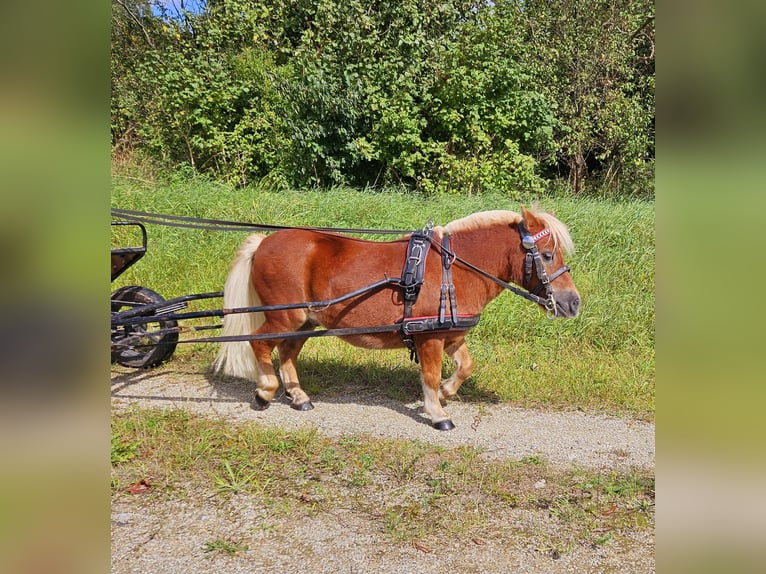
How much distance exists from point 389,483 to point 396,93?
9.74 meters

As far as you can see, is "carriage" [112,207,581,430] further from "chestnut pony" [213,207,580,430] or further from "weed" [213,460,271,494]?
"weed" [213,460,271,494]

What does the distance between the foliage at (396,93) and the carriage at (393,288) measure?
303 inches

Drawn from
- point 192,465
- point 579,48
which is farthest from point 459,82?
point 192,465

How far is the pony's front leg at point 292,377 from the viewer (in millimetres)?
4426

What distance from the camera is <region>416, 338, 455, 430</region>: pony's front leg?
401 cm

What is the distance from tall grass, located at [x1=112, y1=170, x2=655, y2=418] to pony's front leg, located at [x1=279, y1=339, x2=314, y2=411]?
1.38ft

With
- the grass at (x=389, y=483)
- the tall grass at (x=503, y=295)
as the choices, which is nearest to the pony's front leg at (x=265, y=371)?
the grass at (x=389, y=483)

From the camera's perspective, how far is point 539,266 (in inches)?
151

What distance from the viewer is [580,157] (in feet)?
46.2

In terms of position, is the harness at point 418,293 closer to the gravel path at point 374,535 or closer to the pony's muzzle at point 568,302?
the pony's muzzle at point 568,302

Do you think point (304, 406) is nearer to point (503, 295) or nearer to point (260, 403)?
point (260, 403)

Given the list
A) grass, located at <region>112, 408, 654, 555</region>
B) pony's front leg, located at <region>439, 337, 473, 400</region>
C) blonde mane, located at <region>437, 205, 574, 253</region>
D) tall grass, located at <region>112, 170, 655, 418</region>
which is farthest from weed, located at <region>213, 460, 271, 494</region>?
blonde mane, located at <region>437, 205, 574, 253</region>
